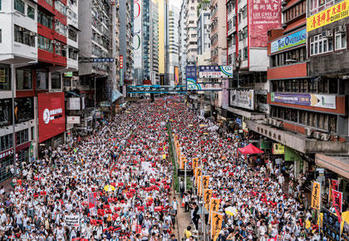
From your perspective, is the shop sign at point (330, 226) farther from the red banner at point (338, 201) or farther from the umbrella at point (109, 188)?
the umbrella at point (109, 188)

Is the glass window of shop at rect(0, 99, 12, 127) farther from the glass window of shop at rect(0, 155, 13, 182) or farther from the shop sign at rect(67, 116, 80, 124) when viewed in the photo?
the shop sign at rect(67, 116, 80, 124)

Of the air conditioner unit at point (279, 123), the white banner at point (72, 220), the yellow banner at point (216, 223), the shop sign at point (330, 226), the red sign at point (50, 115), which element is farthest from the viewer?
the red sign at point (50, 115)

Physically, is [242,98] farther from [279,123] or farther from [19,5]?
[19,5]

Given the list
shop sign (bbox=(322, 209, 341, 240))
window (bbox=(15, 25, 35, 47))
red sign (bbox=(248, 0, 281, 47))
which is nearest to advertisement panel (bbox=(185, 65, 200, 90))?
red sign (bbox=(248, 0, 281, 47))

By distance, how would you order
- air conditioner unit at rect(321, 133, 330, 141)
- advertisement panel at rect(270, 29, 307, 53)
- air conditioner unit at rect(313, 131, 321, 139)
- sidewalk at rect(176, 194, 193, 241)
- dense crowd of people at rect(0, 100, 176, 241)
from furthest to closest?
advertisement panel at rect(270, 29, 307, 53) → air conditioner unit at rect(313, 131, 321, 139) → air conditioner unit at rect(321, 133, 330, 141) → sidewalk at rect(176, 194, 193, 241) → dense crowd of people at rect(0, 100, 176, 241)

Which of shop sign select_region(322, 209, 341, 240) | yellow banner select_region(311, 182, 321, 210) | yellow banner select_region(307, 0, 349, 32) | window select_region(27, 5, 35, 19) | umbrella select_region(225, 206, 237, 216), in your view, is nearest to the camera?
shop sign select_region(322, 209, 341, 240)

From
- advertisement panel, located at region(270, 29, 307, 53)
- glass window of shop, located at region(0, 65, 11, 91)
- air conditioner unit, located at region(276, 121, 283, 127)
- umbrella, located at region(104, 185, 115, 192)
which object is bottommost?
umbrella, located at region(104, 185, 115, 192)

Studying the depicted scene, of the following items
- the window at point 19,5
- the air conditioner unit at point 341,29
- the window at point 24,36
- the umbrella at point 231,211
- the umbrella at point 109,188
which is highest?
the window at point 19,5

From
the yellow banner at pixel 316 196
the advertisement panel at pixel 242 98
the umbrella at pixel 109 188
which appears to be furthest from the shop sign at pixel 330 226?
the advertisement panel at pixel 242 98
